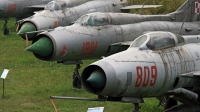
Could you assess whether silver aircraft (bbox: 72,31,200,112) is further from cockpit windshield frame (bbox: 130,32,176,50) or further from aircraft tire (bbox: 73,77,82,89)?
aircraft tire (bbox: 73,77,82,89)

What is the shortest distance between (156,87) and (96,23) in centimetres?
687

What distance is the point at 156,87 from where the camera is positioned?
12.9 meters

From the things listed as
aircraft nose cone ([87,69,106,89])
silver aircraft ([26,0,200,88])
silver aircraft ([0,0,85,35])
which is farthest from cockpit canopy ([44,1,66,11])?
aircraft nose cone ([87,69,106,89])

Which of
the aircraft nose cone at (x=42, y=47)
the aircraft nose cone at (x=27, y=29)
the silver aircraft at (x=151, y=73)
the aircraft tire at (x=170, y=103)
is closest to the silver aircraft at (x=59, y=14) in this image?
the aircraft nose cone at (x=27, y=29)

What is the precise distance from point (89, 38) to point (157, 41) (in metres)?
5.42

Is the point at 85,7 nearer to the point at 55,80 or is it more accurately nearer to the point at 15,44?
the point at 55,80

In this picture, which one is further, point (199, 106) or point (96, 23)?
point (96, 23)

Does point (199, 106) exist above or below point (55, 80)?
above

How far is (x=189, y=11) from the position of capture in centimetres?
2189

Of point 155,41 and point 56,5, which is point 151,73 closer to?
point 155,41

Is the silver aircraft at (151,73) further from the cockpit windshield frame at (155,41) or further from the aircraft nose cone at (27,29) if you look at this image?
the aircraft nose cone at (27,29)

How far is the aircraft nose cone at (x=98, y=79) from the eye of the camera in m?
11.9

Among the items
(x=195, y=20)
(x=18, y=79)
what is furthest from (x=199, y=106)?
(x=18, y=79)

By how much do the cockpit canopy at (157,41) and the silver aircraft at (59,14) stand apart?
944 cm
